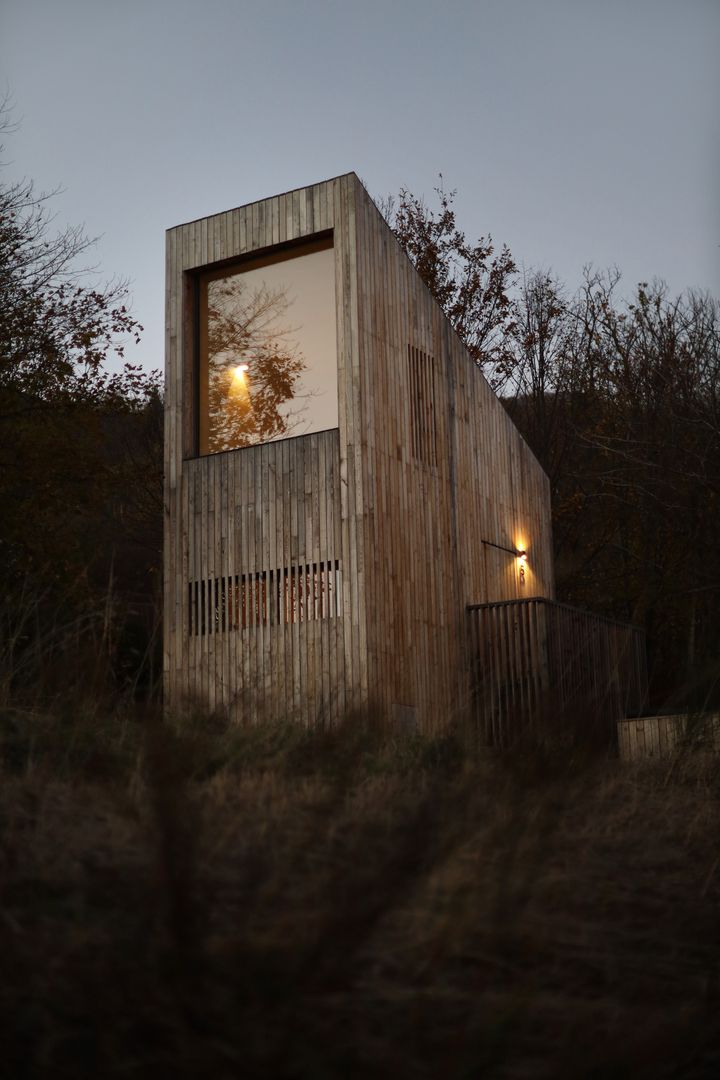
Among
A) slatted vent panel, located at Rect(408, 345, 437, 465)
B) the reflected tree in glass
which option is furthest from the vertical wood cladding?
the reflected tree in glass

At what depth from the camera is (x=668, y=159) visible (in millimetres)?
15422

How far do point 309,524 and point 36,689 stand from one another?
6.20 meters

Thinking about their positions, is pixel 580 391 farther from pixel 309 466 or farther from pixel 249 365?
pixel 309 466

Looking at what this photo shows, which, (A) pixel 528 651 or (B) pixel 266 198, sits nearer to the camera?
(B) pixel 266 198

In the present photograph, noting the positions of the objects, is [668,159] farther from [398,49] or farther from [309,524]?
[309,524]

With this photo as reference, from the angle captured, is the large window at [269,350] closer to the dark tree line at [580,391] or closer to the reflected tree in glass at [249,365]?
the reflected tree in glass at [249,365]

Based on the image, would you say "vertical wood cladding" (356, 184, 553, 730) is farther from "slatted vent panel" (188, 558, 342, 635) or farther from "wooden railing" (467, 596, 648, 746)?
"slatted vent panel" (188, 558, 342, 635)

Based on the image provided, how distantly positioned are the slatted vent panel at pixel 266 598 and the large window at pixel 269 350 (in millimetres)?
1486

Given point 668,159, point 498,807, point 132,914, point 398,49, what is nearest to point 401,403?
point 398,49

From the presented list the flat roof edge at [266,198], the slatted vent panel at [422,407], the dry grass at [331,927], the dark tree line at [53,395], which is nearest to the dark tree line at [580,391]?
the slatted vent panel at [422,407]

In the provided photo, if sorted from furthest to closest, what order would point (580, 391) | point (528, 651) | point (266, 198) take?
1. point (580, 391)
2. point (528, 651)
3. point (266, 198)

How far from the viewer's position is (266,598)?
11.5 metres

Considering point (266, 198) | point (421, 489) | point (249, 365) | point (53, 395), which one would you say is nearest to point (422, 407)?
point (421, 489)

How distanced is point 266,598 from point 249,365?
264 cm
